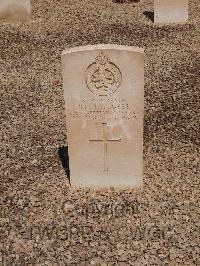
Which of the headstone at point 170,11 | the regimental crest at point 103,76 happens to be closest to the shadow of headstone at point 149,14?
the headstone at point 170,11

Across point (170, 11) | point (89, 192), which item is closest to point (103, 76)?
point (89, 192)

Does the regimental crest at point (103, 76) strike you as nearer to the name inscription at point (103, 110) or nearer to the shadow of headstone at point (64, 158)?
the name inscription at point (103, 110)

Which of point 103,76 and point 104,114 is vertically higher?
point 103,76

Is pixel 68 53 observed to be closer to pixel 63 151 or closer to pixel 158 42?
pixel 63 151

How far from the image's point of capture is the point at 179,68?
34.0 feet

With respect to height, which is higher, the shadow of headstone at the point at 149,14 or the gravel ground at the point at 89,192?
the shadow of headstone at the point at 149,14

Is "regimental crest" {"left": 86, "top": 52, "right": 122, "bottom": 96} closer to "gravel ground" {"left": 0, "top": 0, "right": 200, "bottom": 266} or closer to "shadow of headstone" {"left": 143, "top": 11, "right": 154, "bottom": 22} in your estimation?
"gravel ground" {"left": 0, "top": 0, "right": 200, "bottom": 266}

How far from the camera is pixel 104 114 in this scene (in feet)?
19.5

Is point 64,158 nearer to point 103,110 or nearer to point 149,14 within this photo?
point 103,110

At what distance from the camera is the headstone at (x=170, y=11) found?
43.2 ft

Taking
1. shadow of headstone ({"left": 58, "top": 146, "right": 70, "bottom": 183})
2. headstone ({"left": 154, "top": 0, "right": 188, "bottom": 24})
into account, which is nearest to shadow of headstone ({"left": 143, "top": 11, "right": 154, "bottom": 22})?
headstone ({"left": 154, "top": 0, "right": 188, "bottom": 24})

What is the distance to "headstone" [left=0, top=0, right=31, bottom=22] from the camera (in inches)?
547

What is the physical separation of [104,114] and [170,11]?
323 inches

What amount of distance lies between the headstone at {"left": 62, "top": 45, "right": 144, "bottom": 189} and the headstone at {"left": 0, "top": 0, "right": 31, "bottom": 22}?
8721 millimetres
